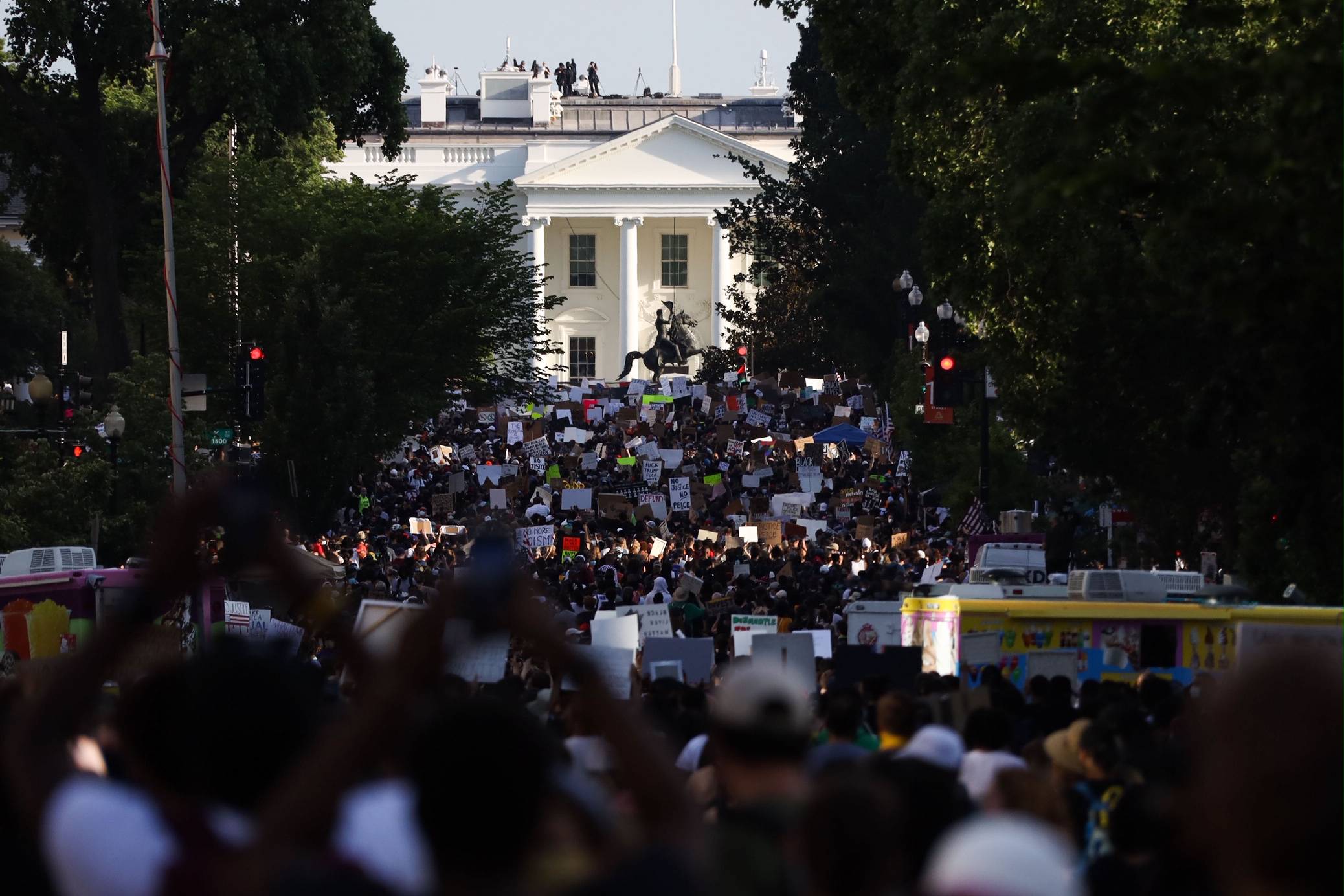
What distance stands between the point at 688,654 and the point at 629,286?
92.7m

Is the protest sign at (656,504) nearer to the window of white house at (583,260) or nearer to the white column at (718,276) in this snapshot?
the white column at (718,276)

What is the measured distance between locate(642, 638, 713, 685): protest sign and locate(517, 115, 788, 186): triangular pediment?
90806 millimetres

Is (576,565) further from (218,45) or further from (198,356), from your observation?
(198,356)

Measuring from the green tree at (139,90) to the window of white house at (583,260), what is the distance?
69592 mm

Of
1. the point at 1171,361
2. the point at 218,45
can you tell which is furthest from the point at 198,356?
the point at 1171,361

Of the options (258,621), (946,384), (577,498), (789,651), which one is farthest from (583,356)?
(789,651)

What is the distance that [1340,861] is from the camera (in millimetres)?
2664

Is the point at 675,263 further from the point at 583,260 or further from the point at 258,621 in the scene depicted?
the point at 258,621

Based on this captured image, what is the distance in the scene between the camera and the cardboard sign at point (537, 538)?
28656 mm

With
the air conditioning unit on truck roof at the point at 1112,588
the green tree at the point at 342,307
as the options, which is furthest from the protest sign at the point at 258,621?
the green tree at the point at 342,307

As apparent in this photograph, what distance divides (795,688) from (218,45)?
3275 centimetres

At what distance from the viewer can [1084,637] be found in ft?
50.1

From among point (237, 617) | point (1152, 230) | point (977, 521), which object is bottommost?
point (237, 617)

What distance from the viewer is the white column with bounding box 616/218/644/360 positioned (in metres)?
107
